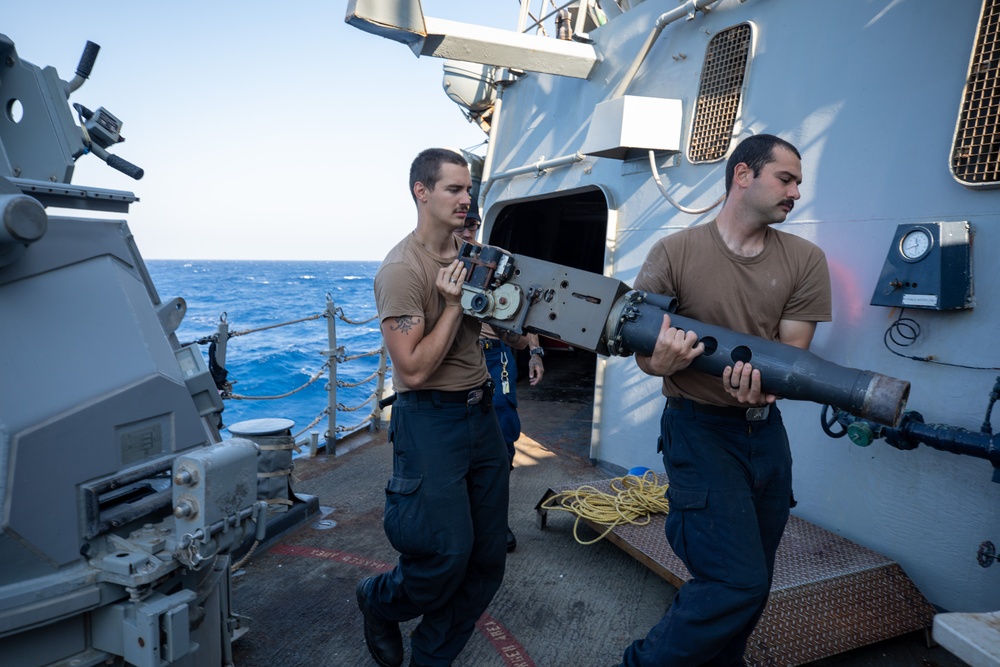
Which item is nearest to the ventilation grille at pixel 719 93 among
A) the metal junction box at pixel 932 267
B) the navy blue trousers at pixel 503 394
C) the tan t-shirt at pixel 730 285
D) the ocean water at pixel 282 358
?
the metal junction box at pixel 932 267

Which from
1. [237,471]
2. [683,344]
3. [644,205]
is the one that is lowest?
[237,471]

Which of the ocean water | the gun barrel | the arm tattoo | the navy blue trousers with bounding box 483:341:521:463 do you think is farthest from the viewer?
the ocean water

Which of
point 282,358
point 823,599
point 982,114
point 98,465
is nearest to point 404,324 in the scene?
point 98,465

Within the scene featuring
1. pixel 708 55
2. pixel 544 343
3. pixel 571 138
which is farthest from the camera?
pixel 544 343

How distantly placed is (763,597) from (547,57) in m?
4.25

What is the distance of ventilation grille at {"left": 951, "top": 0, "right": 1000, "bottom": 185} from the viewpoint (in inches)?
112

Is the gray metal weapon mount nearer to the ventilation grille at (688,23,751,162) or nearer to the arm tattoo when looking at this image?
the arm tattoo

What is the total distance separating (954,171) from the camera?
9.72 feet

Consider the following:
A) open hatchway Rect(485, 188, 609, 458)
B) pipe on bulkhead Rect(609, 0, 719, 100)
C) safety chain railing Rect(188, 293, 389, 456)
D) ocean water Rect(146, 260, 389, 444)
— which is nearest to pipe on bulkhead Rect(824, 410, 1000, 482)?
safety chain railing Rect(188, 293, 389, 456)

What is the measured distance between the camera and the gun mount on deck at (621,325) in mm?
1848

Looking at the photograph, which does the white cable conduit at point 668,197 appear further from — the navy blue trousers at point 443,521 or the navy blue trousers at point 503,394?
the navy blue trousers at point 443,521

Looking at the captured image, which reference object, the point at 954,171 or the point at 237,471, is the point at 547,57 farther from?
the point at 237,471

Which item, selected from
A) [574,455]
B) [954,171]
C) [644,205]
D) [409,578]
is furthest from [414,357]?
[574,455]

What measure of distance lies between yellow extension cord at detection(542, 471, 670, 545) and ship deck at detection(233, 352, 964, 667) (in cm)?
10
